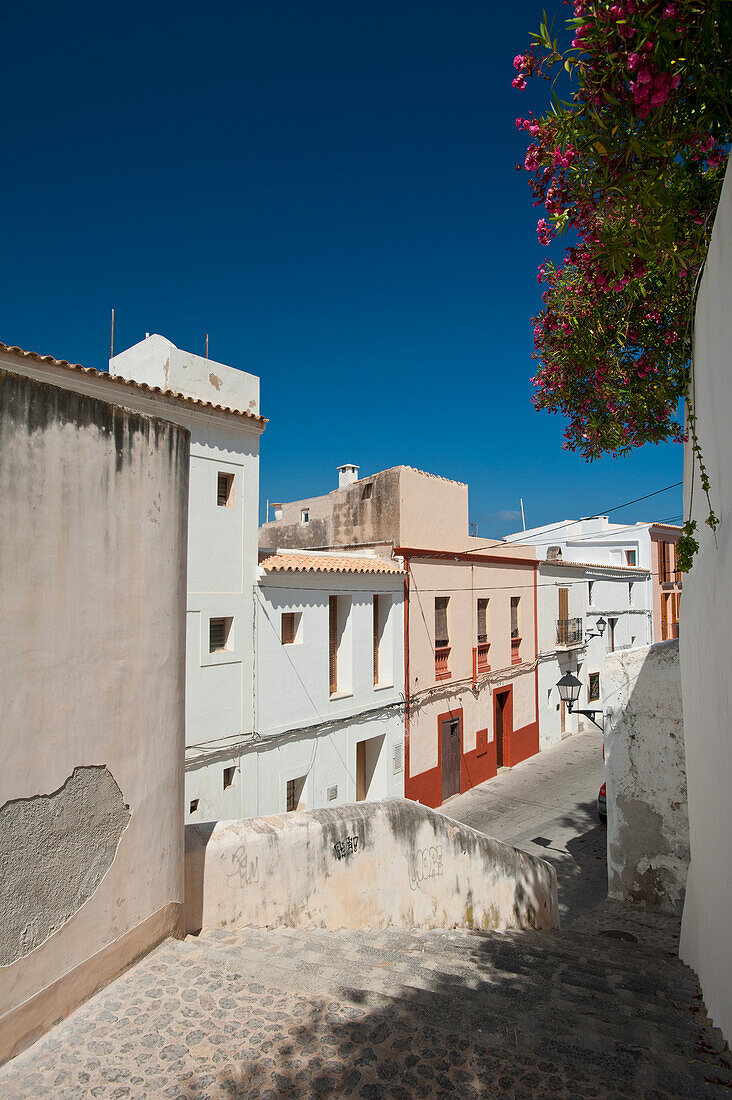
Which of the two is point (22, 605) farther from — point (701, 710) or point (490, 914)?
point (490, 914)

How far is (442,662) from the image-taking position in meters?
17.4

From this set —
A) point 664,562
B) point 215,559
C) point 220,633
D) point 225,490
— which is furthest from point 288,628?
point 664,562

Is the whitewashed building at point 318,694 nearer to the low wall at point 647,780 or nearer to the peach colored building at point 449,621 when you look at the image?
the peach colored building at point 449,621

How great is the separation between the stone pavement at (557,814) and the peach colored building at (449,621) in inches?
27.1

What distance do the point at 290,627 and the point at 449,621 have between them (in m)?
5.63

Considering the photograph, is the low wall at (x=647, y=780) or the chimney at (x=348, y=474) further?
the chimney at (x=348, y=474)

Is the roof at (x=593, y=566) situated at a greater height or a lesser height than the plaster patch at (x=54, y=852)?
greater

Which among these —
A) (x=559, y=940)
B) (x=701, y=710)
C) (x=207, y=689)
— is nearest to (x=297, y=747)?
(x=207, y=689)

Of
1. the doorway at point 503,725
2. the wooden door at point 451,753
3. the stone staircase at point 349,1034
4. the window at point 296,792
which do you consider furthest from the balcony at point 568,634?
the stone staircase at point 349,1034

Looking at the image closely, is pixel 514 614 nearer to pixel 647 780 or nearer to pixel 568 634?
pixel 568 634

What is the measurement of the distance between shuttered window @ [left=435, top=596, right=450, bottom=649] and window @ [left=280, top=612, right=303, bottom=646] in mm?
4978

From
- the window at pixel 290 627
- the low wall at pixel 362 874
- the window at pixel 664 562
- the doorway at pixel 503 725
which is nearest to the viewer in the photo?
the low wall at pixel 362 874

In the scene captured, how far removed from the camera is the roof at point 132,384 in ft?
30.7

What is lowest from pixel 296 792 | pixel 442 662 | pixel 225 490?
pixel 296 792
